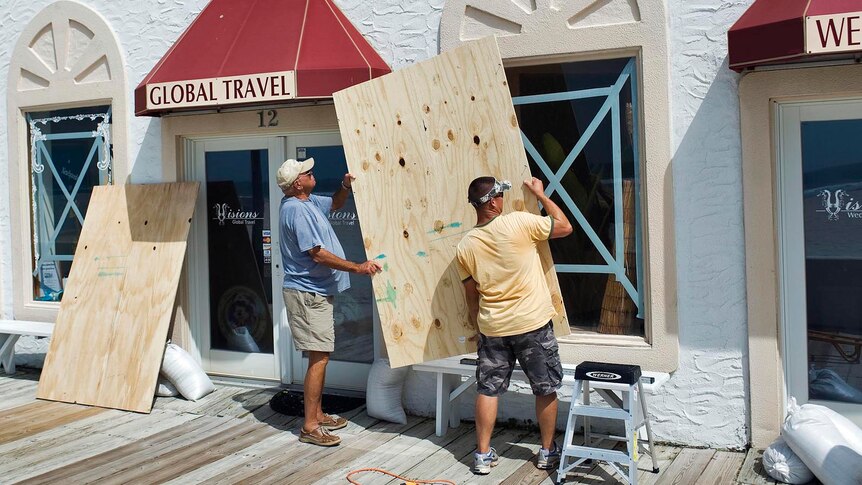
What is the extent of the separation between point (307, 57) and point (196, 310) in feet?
8.81

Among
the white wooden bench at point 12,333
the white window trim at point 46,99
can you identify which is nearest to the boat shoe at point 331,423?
the white wooden bench at point 12,333

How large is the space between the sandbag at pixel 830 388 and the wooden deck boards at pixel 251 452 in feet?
1.78

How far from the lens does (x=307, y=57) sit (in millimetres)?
5938

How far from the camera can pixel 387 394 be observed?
20.1 ft

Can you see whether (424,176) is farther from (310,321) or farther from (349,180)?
(310,321)

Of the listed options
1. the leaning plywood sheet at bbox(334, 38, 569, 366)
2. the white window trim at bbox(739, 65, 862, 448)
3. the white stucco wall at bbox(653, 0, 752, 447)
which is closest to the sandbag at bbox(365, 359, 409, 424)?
the leaning plywood sheet at bbox(334, 38, 569, 366)

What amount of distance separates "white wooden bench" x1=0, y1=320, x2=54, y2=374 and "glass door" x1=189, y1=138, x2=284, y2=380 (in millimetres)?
1378

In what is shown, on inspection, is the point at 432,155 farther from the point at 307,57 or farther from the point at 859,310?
the point at 859,310

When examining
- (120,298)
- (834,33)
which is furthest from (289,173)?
(834,33)

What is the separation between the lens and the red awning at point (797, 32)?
14.2 ft

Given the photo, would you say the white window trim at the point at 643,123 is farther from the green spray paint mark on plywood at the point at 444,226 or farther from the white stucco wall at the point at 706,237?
the green spray paint mark on plywood at the point at 444,226

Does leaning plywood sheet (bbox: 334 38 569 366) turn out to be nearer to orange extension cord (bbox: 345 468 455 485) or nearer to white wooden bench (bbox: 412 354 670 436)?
white wooden bench (bbox: 412 354 670 436)

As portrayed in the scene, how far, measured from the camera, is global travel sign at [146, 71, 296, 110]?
5.85 metres

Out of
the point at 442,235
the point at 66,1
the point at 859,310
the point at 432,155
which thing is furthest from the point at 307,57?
the point at 859,310
